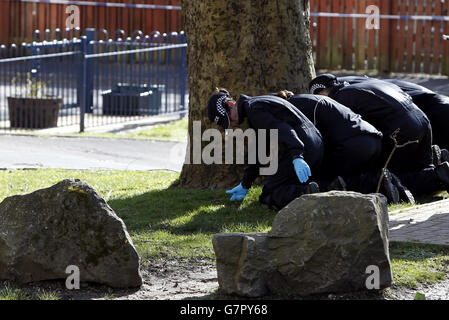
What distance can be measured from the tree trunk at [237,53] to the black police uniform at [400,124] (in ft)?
2.15

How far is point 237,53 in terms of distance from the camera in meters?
9.48

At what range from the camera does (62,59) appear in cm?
1692

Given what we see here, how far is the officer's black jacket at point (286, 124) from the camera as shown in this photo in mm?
8039

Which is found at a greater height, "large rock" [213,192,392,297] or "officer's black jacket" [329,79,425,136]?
"officer's black jacket" [329,79,425,136]

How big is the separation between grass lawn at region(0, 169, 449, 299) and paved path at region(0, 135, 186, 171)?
0.67 metres

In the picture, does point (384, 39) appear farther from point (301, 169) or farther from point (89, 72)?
point (301, 169)

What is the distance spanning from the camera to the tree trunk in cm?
945

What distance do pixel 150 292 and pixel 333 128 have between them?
3.30m

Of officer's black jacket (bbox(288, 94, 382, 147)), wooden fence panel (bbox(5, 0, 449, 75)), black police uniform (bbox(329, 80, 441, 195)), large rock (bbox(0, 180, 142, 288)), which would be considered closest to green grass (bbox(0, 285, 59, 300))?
large rock (bbox(0, 180, 142, 288))

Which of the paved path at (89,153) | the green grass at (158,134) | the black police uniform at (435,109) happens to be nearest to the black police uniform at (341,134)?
the black police uniform at (435,109)

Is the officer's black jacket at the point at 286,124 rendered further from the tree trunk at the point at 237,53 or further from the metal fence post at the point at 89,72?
the metal fence post at the point at 89,72

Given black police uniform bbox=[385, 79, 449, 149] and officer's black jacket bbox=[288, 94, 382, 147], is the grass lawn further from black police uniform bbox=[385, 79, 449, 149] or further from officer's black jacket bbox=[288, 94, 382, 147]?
black police uniform bbox=[385, 79, 449, 149]

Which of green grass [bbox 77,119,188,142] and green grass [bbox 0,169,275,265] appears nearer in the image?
green grass [bbox 0,169,275,265]
